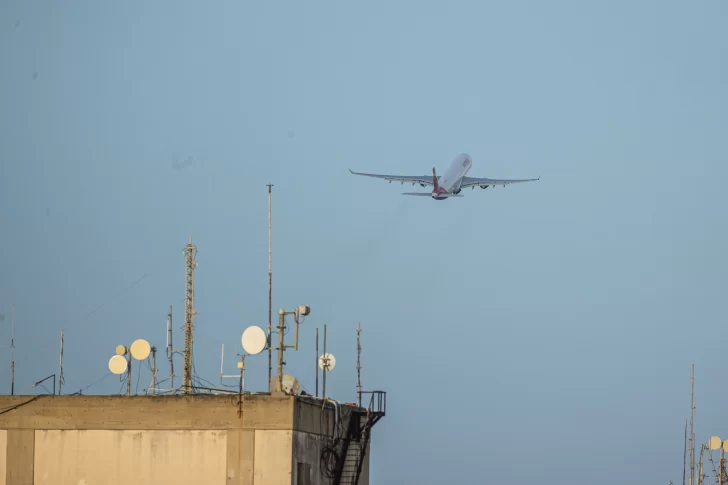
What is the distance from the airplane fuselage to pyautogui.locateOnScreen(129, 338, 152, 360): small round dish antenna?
90414mm

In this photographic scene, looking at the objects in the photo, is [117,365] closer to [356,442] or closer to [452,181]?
[356,442]

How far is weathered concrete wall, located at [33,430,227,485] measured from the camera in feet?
150

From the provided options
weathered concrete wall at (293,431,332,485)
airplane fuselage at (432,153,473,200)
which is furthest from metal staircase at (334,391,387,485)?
airplane fuselage at (432,153,473,200)

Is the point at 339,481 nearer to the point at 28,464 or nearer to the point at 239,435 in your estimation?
the point at 239,435

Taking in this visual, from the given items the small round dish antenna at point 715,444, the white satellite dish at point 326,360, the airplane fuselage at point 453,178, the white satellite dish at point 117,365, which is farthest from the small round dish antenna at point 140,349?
the airplane fuselage at point 453,178

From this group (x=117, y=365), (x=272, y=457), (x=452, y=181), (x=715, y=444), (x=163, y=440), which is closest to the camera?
(x=272, y=457)

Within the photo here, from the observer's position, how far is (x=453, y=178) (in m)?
152

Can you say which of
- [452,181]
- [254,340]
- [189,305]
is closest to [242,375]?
[254,340]

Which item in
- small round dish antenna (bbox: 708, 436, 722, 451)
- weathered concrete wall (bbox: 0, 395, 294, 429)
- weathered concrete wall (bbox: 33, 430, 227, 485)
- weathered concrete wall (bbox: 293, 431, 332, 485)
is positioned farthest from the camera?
small round dish antenna (bbox: 708, 436, 722, 451)

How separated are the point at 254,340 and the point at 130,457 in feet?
19.6

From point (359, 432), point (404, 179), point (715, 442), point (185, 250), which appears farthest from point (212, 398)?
point (404, 179)

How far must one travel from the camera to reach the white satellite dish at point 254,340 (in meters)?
46.0

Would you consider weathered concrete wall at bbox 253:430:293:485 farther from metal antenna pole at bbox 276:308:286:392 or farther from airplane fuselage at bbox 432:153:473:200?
airplane fuselage at bbox 432:153:473:200

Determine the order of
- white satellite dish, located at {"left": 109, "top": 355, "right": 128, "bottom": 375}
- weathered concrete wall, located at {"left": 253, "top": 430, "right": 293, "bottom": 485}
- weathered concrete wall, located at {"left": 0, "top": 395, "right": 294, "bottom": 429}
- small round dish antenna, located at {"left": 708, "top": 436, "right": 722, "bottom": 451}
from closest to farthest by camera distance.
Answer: weathered concrete wall, located at {"left": 253, "top": 430, "right": 293, "bottom": 485}
weathered concrete wall, located at {"left": 0, "top": 395, "right": 294, "bottom": 429}
white satellite dish, located at {"left": 109, "top": 355, "right": 128, "bottom": 375}
small round dish antenna, located at {"left": 708, "top": 436, "right": 722, "bottom": 451}
